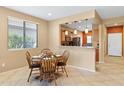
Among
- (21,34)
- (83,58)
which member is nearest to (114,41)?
(83,58)

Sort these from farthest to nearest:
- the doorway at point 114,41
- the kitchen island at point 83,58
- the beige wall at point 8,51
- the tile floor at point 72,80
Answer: the doorway at point 114,41 → the kitchen island at point 83,58 → the beige wall at point 8,51 → the tile floor at point 72,80

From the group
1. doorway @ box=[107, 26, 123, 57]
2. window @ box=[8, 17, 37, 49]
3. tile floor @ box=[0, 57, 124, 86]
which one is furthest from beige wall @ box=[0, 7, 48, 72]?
doorway @ box=[107, 26, 123, 57]

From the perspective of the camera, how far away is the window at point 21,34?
492 cm

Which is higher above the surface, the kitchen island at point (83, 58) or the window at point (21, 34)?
the window at point (21, 34)

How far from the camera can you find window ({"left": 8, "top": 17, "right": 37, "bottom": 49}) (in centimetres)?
492

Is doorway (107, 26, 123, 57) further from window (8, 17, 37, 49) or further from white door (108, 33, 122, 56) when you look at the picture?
window (8, 17, 37, 49)

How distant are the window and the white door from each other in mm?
6832

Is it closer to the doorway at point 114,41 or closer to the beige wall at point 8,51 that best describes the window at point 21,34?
the beige wall at point 8,51

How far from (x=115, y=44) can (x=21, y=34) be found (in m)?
7.77

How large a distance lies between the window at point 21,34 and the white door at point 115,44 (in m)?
6.83

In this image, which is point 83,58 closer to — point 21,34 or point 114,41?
point 21,34

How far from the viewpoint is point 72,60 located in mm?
5691

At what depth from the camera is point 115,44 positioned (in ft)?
32.2

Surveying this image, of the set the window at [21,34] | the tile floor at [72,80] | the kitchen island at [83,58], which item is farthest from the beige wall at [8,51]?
the kitchen island at [83,58]
